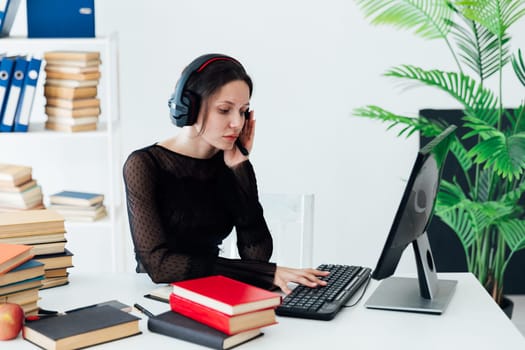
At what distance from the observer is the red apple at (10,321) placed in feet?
5.44

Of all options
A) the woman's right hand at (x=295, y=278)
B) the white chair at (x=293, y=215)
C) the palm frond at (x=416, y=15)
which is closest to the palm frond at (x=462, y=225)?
the palm frond at (x=416, y=15)

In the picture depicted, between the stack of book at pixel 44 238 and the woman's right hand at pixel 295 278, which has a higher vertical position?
the stack of book at pixel 44 238

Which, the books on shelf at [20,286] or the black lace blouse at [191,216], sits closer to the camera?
the books on shelf at [20,286]

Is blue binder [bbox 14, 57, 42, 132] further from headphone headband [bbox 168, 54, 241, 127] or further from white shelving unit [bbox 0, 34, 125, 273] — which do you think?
headphone headband [bbox 168, 54, 241, 127]

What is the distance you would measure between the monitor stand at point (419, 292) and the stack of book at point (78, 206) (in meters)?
1.76

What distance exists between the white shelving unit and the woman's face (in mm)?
1405

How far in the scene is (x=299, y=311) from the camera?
1792mm

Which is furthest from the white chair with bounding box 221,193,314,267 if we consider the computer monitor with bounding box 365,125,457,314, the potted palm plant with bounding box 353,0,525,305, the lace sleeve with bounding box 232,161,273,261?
the potted palm plant with bounding box 353,0,525,305

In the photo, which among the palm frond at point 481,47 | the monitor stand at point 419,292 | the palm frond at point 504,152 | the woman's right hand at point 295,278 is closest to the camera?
the monitor stand at point 419,292

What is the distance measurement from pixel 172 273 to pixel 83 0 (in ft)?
5.62

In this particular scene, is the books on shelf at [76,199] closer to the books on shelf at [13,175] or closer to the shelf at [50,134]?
the books on shelf at [13,175]

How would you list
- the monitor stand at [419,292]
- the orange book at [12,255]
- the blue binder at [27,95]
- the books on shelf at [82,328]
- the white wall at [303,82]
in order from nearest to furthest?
the books on shelf at [82,328] → the orange book at [12,255] → the monitor stand at [419,292] → the blue binder at [27,95] → the white wall at [303,82]

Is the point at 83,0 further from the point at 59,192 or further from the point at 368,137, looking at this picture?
the point at 368,137

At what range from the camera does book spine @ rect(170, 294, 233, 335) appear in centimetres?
161
